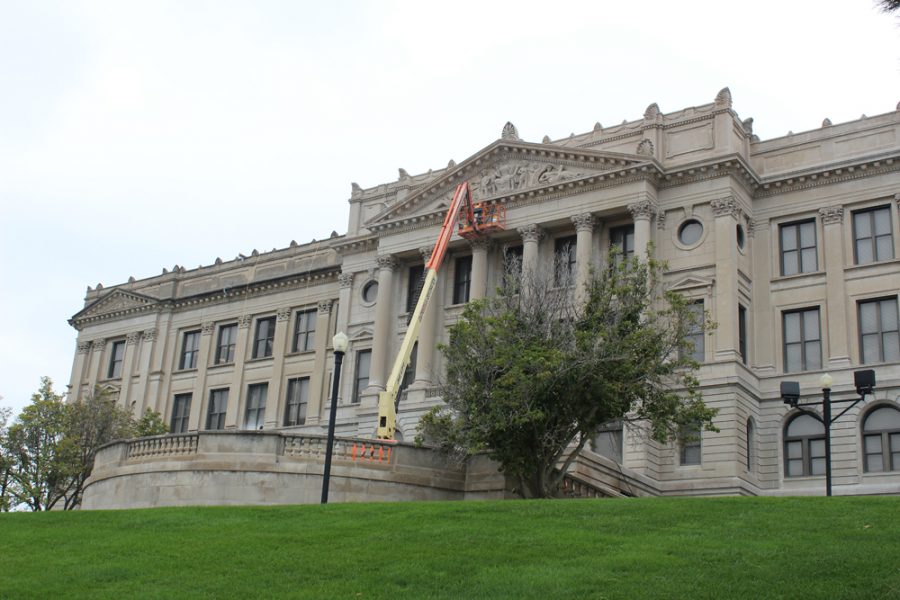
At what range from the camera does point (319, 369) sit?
64562 mm

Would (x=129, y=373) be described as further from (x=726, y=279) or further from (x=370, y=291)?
(x=726, y=279)

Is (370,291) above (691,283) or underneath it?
above

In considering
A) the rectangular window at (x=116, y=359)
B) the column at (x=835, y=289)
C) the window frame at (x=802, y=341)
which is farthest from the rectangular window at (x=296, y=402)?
the column at (x=835, y=289)

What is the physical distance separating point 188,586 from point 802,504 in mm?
11771

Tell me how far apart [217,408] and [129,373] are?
25.2 ft

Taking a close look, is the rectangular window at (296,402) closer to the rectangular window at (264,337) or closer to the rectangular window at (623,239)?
the rectangular window at (264,337)

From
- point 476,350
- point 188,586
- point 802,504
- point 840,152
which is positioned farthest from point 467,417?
point 840,152

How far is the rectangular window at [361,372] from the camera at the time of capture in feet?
194

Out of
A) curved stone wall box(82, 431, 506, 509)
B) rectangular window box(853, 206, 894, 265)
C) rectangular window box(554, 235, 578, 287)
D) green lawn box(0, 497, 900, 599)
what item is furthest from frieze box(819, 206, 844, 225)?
green lawn box(0, 497, 900, 599)

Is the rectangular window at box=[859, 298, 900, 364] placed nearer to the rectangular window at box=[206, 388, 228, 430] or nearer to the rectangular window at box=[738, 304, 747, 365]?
the rectangular window at box=[738, 304, 747, 365]

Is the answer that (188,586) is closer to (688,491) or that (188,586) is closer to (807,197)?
(688,491)

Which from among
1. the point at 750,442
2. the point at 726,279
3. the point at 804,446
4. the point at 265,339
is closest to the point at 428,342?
the point at 726,279

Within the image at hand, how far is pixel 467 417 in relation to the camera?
33.8 metres

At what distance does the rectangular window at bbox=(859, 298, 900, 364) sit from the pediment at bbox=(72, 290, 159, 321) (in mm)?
43487
